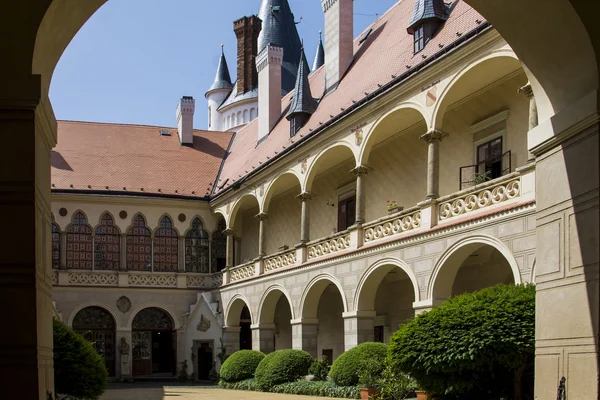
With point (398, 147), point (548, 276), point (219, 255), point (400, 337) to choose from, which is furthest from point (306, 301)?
point (548, 276)

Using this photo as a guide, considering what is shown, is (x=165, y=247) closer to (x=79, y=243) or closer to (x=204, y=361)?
(x=79, y=243)

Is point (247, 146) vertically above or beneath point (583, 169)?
above

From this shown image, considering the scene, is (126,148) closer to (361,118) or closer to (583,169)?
(361,118)

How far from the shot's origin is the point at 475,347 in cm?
1219

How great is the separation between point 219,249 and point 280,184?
669 centimetres

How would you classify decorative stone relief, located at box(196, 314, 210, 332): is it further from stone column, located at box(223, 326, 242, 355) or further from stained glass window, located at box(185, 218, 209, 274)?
stained glass window, located at box(185, 218, 209, 274)

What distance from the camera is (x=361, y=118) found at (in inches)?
908

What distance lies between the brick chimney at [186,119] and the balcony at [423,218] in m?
12.3

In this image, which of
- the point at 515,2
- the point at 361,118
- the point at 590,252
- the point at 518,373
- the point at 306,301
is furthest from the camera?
the point at 306,301

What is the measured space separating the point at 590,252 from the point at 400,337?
7487mm

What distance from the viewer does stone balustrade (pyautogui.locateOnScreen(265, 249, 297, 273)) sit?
27.5m

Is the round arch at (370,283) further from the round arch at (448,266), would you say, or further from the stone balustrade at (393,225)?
the round arch at (448,266)

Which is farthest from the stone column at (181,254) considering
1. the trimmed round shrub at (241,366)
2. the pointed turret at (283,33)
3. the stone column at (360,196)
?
the pointed turret at (283,33)

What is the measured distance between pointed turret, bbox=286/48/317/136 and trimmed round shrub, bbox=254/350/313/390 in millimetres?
8054
